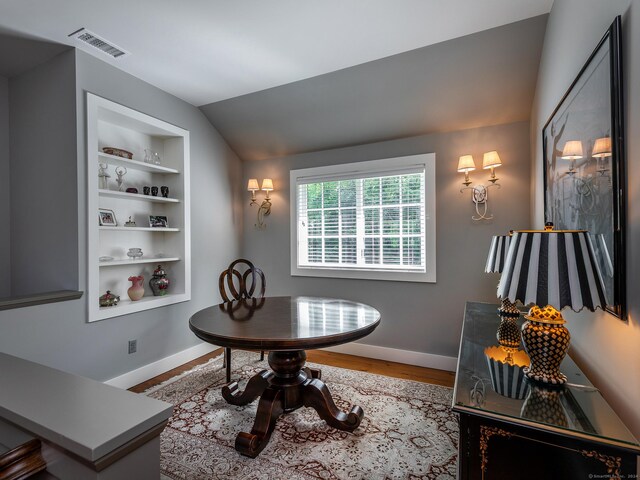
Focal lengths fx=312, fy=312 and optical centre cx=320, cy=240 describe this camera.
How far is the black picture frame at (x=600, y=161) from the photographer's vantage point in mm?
1083

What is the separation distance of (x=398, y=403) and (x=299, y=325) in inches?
44.1

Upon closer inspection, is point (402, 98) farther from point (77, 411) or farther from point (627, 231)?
point (77, 411)

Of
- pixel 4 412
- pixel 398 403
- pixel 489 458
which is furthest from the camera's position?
pixel 398 403

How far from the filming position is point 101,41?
2.39 meters

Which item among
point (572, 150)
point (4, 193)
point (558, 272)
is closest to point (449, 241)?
point (572, 150)

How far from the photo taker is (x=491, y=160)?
108 inches

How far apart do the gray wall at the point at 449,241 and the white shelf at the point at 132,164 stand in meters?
1.82

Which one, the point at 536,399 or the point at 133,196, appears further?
the point at 133,196

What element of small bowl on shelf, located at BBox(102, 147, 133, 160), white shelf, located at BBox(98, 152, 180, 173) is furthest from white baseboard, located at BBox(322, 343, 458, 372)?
small bowl on shelf, located at BBox(102, 147, 133, 160)

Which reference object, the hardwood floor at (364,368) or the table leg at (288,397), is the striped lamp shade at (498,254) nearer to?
the hardwood floor at (364,368)

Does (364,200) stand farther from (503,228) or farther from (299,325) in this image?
(299,325)

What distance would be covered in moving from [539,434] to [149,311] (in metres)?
3.13

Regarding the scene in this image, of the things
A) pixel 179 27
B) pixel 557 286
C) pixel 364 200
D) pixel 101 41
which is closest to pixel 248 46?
pixel 179 27

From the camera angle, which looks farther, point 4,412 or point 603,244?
point 603,244
